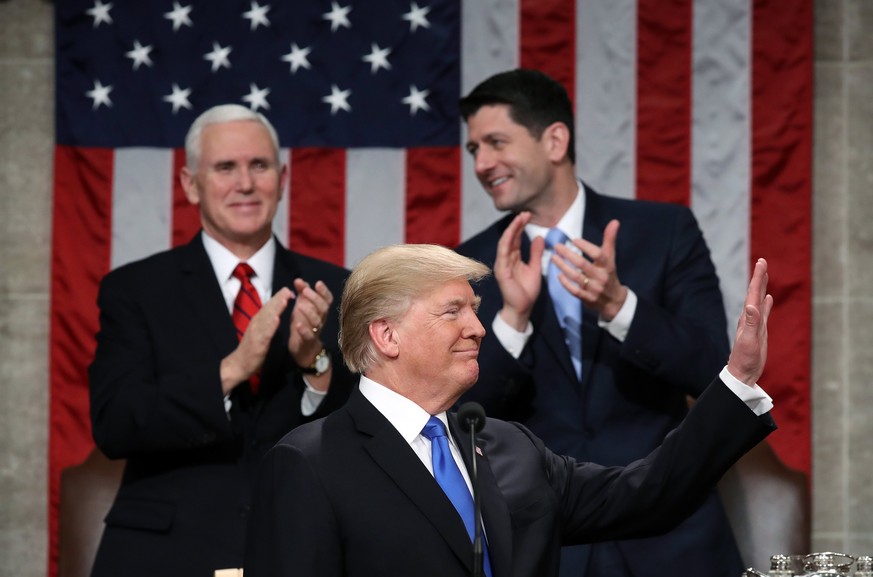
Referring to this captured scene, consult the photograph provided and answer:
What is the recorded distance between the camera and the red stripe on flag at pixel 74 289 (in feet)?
15.6

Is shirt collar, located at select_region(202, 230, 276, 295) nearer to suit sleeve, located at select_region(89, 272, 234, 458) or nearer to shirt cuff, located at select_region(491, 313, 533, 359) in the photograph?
suit sleeve, located at select_region(89, 272, 234, 458)

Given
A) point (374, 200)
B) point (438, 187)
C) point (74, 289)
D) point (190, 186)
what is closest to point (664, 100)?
point (438, 187)

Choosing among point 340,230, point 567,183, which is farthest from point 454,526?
point 340,230

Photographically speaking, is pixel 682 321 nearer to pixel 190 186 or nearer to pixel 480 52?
pixel 190 186

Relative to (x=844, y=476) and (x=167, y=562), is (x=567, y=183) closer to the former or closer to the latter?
(x=167, y=562)

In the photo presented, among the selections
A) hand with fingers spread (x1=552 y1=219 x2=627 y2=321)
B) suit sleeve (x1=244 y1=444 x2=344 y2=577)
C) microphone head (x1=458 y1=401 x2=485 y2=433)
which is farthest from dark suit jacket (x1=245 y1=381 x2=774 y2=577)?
hand with fingers spread (x1=552 y1=219 x2=627 y2=321)

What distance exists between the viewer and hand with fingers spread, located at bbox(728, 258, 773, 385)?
214 centimetres

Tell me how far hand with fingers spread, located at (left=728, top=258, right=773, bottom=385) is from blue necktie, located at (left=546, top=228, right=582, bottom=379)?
1180mm

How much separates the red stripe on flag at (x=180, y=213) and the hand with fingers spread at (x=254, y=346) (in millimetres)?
1620

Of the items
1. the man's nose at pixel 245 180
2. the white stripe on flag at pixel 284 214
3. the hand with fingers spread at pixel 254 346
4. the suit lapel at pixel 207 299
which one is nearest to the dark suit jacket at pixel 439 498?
the hand with fingers spread at pixel 254 346

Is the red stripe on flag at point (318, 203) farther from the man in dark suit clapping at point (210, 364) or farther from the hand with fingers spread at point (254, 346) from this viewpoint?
the hand with fingers spread at point (254, 346)

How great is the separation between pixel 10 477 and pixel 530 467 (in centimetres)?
305

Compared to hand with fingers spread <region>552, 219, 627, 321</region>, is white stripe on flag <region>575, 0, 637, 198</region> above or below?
above

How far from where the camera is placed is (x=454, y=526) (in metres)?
2.18
